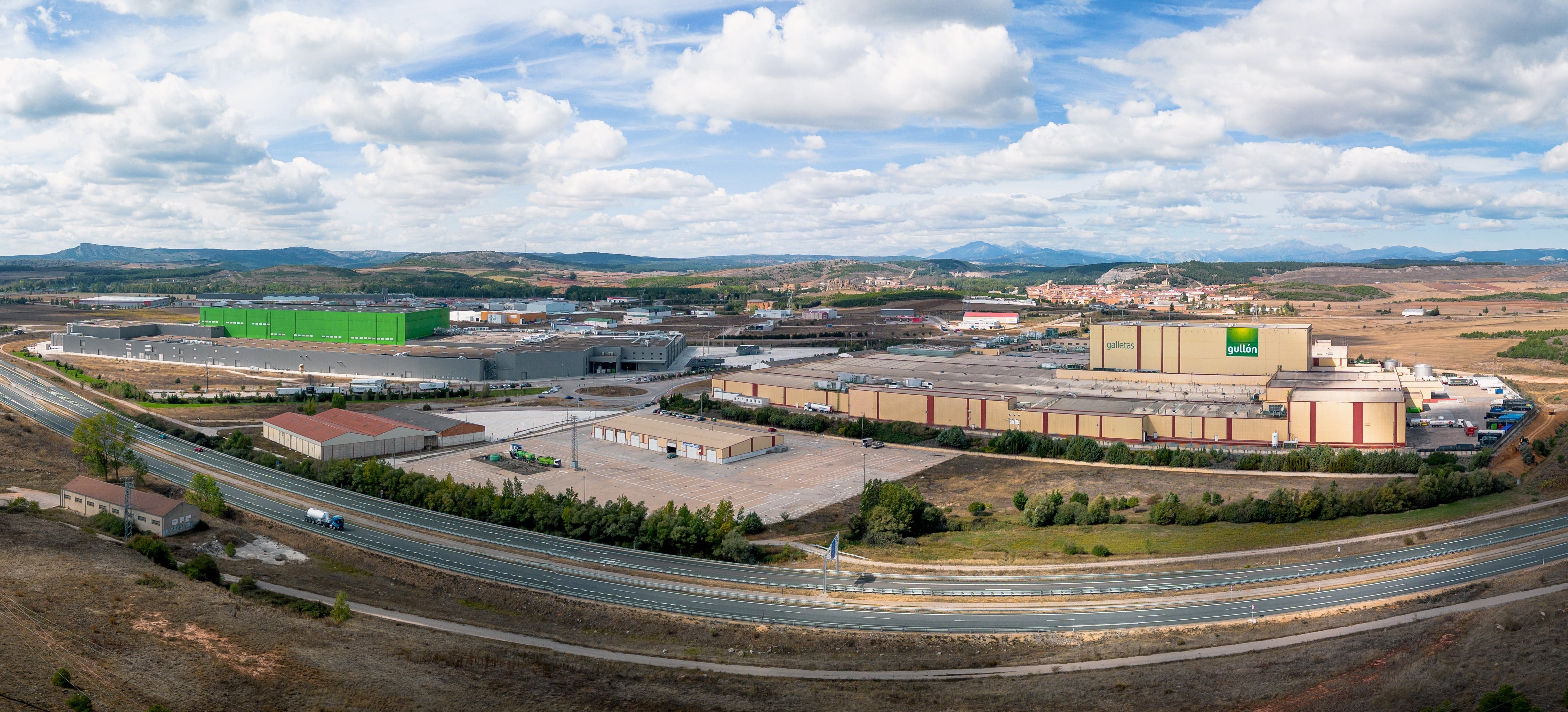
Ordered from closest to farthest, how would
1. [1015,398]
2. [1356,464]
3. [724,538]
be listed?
[724,538]
[1356,464]
[1015,398]

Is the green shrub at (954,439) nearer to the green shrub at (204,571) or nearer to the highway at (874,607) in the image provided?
the highway at (874,607)

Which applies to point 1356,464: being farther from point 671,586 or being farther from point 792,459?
point 671,586

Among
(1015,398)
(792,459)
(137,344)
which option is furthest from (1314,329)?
(137,344)

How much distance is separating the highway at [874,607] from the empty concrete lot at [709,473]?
8.39 meters

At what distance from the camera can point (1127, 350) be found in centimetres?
7669

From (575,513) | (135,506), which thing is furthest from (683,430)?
(135,506)

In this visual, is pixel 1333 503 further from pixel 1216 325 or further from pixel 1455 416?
pixel 1216 325

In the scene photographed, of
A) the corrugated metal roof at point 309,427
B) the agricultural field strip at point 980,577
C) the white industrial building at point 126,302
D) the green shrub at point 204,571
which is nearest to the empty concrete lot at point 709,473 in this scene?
the corrugated metal roof at point 309,427

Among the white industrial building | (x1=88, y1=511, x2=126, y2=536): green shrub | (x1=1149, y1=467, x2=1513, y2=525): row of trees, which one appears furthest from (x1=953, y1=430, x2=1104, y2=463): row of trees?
A: the white industrial building

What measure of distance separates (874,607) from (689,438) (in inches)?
1133

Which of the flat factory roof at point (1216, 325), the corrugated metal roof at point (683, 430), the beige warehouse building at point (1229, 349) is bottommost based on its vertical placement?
the corrugated metal roof at point (683, 430)

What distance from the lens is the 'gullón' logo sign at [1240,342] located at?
73.0m

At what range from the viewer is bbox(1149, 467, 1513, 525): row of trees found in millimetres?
40938

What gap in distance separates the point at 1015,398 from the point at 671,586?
1433 inches
